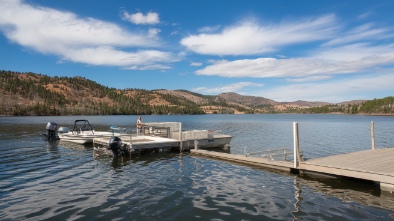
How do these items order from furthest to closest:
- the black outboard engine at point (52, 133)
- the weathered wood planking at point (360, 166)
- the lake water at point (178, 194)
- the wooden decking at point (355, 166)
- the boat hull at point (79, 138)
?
the black outboard engine at point (52, 133) → the boat hull at point (79, 138) → the weathered wood planking at point (360, 166) → the wooden decking at point (355, 166) → the lake water at point (178, 194)

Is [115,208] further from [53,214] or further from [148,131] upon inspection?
[148,131]

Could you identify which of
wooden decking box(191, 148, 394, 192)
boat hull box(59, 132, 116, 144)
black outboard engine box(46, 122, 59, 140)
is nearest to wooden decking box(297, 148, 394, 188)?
wooden decking box(191, 148, 394, 192)

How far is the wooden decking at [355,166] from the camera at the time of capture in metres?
12.2

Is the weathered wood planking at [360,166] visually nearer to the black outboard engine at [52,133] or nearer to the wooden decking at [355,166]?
the wooden decking at [355,166]

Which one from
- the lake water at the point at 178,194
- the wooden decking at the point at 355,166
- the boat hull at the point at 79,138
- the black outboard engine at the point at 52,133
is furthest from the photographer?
the black outboard engine at the point at 52,133

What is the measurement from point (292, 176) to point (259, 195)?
14.7 ft

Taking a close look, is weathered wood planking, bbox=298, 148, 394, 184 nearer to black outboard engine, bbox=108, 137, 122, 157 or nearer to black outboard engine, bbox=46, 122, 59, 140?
black outboard engine, bbox=108, 137, 122, 157

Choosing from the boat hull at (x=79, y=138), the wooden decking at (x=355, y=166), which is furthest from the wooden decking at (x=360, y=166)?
the boat hull at (x=79, y=138)

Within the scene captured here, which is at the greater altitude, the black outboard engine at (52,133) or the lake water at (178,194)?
the black outboard engine at (52,133)

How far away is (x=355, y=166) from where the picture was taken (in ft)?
45.3

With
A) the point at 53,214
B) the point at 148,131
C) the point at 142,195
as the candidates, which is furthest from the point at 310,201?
the point at 148,131

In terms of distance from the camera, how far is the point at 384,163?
14.2 m

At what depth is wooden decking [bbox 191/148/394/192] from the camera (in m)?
12.2

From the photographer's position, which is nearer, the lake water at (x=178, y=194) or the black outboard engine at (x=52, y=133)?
the lake water at (x=178, y=194)
